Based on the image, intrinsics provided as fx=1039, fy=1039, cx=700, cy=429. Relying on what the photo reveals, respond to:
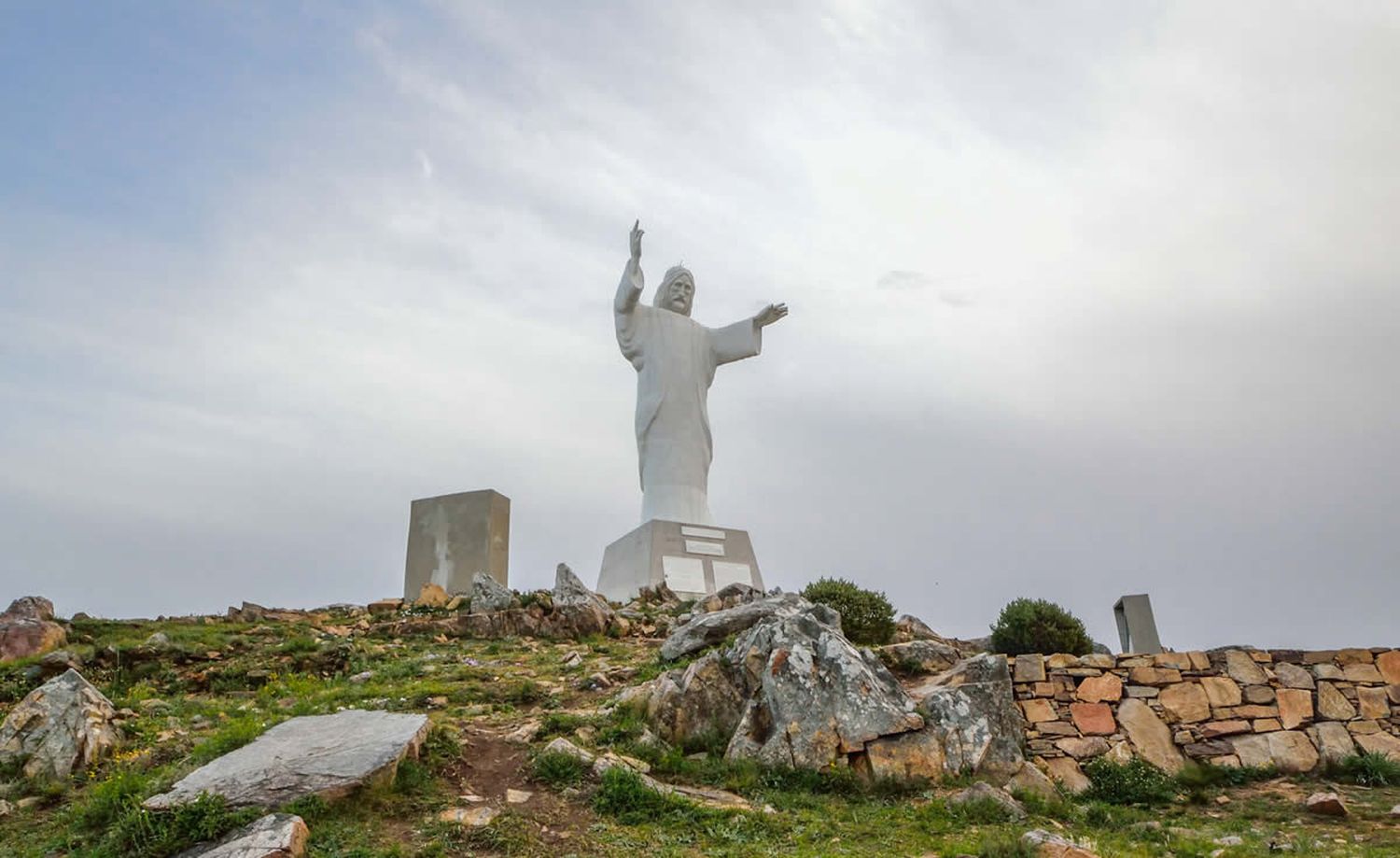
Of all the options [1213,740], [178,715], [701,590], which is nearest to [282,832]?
[178,715]

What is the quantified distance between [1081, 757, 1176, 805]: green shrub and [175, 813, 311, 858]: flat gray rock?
6654mm

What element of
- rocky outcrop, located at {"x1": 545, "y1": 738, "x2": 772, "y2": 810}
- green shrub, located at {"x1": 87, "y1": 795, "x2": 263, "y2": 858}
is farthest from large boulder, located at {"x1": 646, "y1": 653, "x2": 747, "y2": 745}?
green shrub, located at {"x1": 87, "y1": 795, "x2": 263, "y2": 858}

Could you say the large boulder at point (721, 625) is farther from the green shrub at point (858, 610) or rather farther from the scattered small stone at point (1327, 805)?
the scattered small stone at point (1327, 805)

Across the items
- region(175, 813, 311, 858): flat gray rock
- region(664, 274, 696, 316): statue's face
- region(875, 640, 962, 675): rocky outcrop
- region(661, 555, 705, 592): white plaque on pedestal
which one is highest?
region(664, 274, 696, 316): statue's face

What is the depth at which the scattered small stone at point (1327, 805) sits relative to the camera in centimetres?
862

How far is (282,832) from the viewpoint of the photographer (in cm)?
650

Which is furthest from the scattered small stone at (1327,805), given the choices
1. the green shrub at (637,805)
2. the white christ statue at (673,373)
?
the white christ statue at (673,373)

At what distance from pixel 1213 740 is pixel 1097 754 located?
1.30 m

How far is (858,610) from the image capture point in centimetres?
1325

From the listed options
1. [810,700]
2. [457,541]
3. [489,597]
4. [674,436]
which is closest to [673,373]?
[674,436]

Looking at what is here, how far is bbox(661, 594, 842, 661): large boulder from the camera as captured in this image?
1140 cm

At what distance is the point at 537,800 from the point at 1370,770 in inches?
308

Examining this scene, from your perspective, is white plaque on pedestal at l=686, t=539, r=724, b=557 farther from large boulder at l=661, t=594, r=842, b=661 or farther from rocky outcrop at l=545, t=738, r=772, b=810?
rocky outcrop at l=545, t=738, r=772, b=810

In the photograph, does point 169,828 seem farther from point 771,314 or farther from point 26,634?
point 771,314
